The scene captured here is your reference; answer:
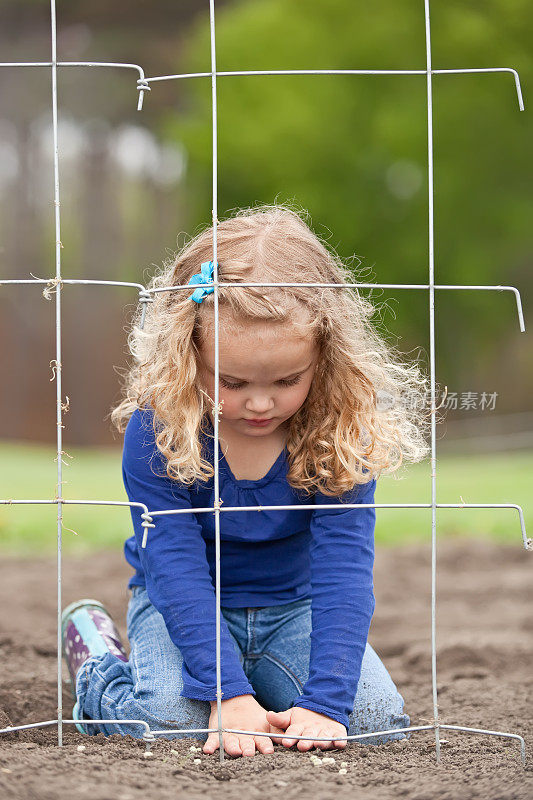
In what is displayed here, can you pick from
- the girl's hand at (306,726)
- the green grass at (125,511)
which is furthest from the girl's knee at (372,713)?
the green grass at (125,511)

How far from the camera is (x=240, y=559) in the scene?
7.23ft

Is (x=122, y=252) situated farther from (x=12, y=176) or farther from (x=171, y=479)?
(x=171, y=479)

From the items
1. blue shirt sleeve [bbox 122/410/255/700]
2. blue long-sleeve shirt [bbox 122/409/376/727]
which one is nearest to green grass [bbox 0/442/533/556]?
blue long-sleeve shirt [bbox 122/409/376/727]

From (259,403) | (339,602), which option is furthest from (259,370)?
(339,602)

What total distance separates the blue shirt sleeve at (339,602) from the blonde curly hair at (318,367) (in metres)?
0.07

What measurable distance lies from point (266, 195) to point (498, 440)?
5.88 metres

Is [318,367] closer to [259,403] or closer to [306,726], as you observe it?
[259,403]

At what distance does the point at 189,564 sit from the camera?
1940 mm

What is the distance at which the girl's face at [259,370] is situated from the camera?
5.89 feet

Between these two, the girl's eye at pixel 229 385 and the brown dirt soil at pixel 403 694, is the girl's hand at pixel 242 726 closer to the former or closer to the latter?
the brown dirt soil at pixel 403 694

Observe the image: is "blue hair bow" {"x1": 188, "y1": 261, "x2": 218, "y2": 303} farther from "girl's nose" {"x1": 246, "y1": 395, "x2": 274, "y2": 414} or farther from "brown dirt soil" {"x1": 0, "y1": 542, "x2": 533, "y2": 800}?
"brown dirt soil" {"x1": 0, "y1": 542, "x2": 533, "y2": 800}

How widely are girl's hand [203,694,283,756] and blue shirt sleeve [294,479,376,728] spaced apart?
9 centimetres

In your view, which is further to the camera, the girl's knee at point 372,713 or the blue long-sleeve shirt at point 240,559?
the girl's knee at point 372,713

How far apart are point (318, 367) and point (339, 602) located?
0.48 m
